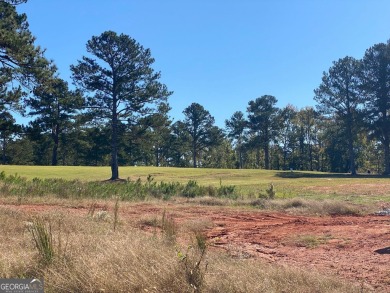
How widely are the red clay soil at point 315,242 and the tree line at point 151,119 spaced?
1294 cm

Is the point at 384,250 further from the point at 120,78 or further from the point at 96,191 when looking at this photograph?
the point at 120,78

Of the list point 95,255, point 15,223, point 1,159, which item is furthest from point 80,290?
point 1,159

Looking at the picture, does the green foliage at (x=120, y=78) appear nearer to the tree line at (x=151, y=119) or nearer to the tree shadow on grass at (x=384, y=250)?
the tree line at (x=151, y=119)

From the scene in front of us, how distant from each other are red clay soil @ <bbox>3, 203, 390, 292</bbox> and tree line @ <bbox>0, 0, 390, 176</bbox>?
1294 centimetres

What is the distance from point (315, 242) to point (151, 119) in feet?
113

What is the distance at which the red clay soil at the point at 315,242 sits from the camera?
6.95 m

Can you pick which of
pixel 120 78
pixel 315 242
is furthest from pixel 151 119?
pixel 315 242

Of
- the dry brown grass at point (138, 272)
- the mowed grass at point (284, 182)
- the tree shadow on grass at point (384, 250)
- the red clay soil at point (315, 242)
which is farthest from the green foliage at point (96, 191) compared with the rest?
the dry brown grass at point (138, 272)

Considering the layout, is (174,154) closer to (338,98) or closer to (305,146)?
(305,146)

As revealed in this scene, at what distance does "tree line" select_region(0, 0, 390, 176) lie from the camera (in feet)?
81.8

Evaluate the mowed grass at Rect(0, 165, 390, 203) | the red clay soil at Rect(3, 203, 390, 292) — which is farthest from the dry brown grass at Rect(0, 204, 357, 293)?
the mowed grass at Rect(0, 165, 390, 203)

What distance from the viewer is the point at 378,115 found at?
6162 cm

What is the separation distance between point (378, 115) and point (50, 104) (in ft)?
157

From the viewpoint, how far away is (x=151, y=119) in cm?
4309
